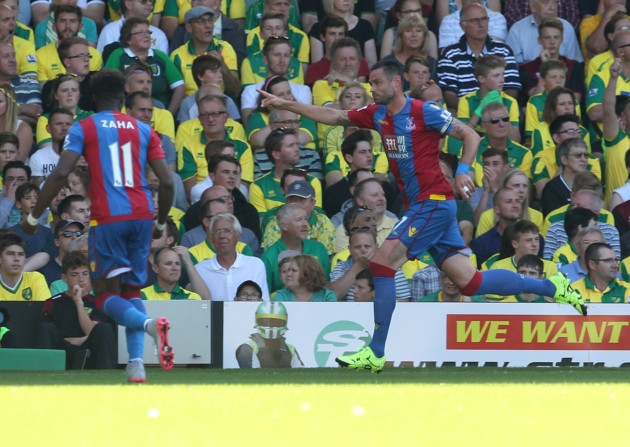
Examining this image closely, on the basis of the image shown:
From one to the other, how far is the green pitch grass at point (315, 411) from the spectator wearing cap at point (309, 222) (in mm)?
3904

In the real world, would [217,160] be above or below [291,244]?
above

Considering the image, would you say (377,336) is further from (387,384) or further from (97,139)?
(97,139)

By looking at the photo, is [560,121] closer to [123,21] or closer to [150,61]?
[150,61]

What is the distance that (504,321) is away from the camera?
11703 mm

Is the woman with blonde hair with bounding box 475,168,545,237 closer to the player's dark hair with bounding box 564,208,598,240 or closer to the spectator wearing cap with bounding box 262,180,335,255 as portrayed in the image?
the player's dark hair with bounding box 564,208,598,240

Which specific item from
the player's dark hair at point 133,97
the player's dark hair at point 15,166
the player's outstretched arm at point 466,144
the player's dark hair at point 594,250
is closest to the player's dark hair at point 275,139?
the player's dark hair at point 133,97

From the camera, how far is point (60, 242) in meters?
12.6

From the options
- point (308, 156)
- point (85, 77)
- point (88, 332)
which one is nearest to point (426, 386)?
point (88, 332)

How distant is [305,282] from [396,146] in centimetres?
230

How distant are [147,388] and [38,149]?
6.60 meters

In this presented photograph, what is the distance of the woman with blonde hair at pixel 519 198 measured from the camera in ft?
44.2

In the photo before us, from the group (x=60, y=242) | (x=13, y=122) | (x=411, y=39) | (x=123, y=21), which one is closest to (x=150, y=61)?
(x=123, y=21)

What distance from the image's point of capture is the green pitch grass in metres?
5.45

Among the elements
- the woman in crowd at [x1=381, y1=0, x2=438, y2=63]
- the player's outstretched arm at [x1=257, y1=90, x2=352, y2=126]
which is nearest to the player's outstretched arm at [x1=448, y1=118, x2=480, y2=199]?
the player's outstretched arm at [x1=257, y1=90, x2=352, y2=126]
